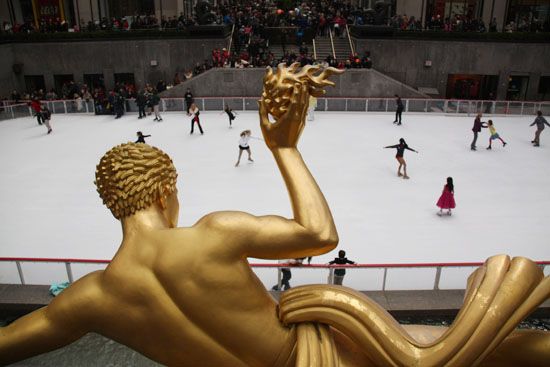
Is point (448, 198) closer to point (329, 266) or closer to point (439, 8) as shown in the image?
point (329, 266)

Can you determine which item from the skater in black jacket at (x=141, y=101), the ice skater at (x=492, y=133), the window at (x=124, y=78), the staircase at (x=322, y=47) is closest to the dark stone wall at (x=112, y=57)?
the window at (x=124, y=78)

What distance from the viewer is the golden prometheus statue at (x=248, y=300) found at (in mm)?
2070

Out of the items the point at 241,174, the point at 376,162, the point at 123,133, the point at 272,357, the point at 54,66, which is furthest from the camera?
the point at 54,66

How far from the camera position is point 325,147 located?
13.7 m

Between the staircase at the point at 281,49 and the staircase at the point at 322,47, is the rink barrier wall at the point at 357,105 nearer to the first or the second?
the staircase at the point at 322,47

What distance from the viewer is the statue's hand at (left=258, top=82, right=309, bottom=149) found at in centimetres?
223

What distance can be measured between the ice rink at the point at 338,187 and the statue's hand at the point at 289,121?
389 cm

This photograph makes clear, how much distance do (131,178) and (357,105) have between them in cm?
1696

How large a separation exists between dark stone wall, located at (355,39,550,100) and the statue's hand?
70.4 ft

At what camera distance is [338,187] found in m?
10.6

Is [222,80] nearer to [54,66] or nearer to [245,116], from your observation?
[245,116]

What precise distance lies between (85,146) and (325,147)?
23.1ft

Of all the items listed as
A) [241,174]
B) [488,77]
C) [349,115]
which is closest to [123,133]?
[241,174]

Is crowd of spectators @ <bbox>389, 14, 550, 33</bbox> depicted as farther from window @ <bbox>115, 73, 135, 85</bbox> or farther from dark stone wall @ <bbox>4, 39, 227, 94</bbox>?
window @ <bbox>115, 73, 135, 85</bbox>
